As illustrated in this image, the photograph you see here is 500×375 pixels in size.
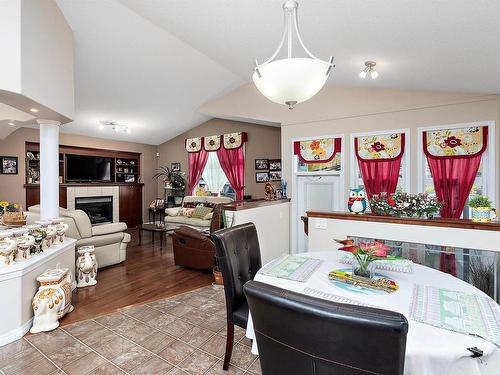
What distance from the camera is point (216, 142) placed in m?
7.40

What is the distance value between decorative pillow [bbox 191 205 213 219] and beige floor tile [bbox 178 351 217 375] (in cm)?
445

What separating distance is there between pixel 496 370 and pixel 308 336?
77cm

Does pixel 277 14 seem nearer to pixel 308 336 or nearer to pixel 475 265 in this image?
pixel 308 336

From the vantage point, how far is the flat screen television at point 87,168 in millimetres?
6754

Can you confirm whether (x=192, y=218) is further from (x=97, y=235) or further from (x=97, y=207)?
(x=97, y=207)

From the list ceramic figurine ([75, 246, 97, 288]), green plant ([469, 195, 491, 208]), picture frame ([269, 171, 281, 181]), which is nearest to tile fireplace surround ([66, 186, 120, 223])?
ceramic figurine ([75, 246, 97, 288])

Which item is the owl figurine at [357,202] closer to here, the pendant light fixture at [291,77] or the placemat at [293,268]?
the placemat at [293,268]

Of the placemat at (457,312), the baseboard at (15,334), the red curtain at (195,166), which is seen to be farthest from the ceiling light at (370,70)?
the red curtain at (195,166)

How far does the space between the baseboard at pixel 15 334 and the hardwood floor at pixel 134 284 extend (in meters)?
0.27

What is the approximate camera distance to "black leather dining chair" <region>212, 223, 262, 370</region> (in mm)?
1864

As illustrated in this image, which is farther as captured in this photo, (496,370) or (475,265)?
(475,265)

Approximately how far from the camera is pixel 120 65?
171 inches

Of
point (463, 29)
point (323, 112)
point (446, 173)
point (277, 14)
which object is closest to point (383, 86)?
point (323, 112)

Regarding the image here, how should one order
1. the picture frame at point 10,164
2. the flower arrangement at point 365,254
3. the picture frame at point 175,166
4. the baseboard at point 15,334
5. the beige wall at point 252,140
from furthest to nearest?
the picture frame at point 175,166 < the beige wall at point 252,140 < the picture frame at point 10,164 < the baseboard at point 15,334 < the flower arrangement at point 365,254
